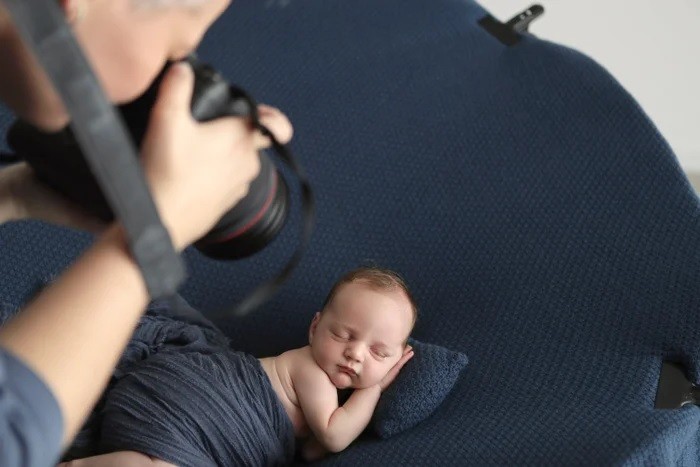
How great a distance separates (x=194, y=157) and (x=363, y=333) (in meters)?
0.58

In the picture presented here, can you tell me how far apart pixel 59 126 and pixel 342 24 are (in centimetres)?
97

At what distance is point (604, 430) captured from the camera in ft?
3.09

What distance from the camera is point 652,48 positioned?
1.97 m

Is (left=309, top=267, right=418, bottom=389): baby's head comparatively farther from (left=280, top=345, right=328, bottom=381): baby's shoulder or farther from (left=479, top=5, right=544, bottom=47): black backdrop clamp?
(left=479, top=5, right=544, bottom=47): black backdrop clamp

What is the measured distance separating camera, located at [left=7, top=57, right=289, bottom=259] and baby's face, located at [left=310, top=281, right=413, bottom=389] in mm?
401

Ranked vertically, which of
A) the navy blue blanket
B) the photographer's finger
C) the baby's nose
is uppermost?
the photographer's finger

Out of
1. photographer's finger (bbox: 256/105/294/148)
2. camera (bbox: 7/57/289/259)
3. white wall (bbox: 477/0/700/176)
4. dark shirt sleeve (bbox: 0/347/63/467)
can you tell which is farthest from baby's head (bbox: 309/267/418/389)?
white wall (bbox: 477/0/700/176)

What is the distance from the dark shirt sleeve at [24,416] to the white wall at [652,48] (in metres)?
1.70

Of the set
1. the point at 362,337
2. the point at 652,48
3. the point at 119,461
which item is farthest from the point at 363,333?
the point at 652,48

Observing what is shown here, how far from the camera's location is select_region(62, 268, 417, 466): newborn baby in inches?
39.3

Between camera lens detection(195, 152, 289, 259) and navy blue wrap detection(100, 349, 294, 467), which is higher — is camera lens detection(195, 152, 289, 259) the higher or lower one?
the higher one

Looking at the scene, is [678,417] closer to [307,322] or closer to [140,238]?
[307,322]

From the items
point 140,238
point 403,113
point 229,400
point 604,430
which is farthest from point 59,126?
point 403,113

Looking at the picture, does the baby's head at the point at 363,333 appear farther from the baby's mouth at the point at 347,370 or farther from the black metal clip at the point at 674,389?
the black metal clip at the point at 674,389
